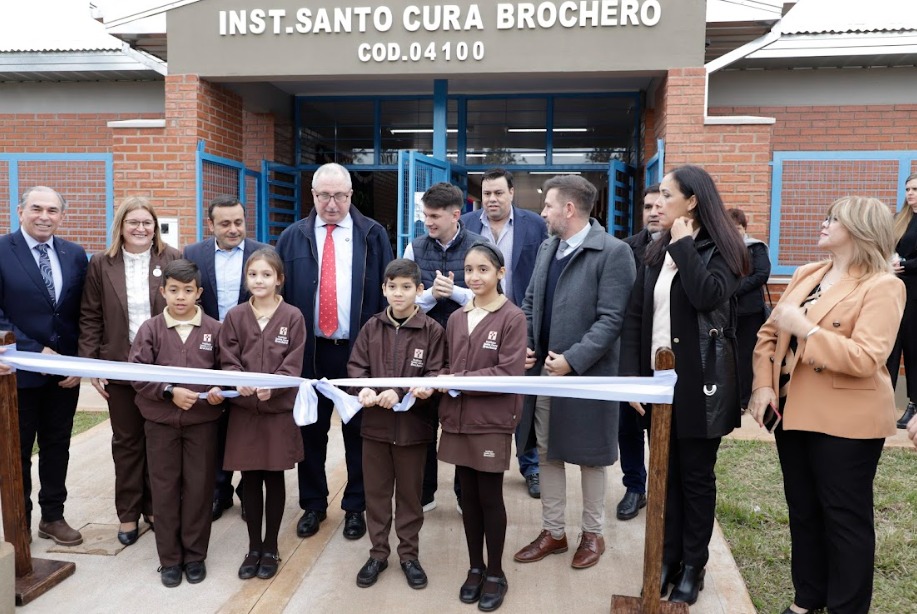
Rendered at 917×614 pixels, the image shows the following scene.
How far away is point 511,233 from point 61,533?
3.12 m

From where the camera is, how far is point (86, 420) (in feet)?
21.9

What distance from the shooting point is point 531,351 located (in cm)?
381

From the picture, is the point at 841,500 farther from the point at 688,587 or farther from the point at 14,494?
the point at 14,494

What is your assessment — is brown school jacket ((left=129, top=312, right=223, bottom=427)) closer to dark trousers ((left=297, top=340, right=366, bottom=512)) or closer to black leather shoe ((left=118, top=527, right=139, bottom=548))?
dark trousers ((left=297, top=340, right=366, bottom=512))

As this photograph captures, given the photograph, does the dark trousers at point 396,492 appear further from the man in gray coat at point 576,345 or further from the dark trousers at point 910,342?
the dark trousers at point 910,342

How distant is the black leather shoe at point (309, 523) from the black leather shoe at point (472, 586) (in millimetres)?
1069

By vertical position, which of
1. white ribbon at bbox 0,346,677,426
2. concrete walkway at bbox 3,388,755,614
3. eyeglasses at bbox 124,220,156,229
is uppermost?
eyeglasses at bbox 124,220,156,229

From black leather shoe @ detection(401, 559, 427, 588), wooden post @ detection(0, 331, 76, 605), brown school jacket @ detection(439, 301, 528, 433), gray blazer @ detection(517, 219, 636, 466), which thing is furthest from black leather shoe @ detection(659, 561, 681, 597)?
wooden post @ detection(0, 331, 76, 605)

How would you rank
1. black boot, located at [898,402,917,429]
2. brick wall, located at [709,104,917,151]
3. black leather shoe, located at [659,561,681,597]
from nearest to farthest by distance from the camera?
black leather shoe, located at [659,561,681,597] < black boot, located at [898,402,917,429] < brick wall, located at [709,104,917,151]

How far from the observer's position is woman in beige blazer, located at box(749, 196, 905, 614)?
290 centimetres

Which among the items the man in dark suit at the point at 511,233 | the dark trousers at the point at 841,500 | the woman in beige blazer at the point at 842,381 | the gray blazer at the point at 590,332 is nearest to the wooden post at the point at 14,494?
the gray blazer at the point at 590,332

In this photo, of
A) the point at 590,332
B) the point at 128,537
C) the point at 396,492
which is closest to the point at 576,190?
the point at 590,332

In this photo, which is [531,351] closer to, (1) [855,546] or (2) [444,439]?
(2) [444,439]

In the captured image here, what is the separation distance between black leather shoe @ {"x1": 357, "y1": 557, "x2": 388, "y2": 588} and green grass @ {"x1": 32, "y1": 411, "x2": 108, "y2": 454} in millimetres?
3737
